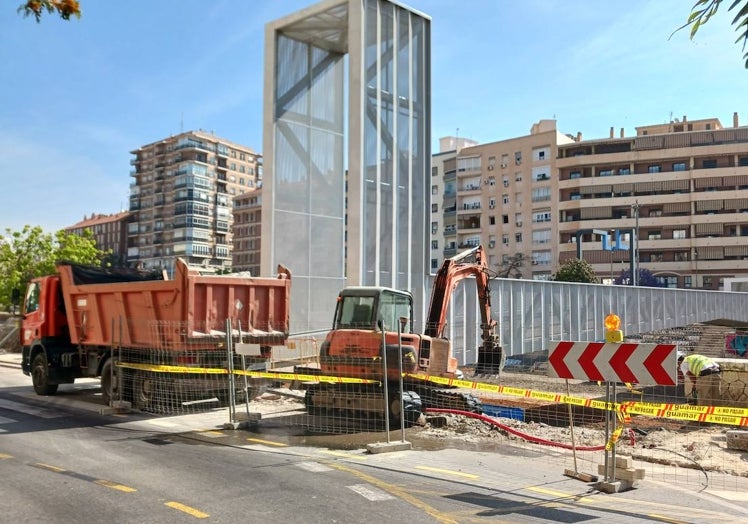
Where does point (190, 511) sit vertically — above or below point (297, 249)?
below

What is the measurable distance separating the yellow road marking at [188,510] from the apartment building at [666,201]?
2735 inches

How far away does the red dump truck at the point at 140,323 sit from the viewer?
39.1 ft

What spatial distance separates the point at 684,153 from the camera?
7462cm

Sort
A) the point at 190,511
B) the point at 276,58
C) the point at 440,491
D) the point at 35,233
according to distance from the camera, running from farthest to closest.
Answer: the point at 35,233, the point at 276,58, the point at 440,491, the point at 190,511

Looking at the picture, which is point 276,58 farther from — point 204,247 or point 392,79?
point 204,247

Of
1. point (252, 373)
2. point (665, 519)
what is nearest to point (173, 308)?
point (252, 373)

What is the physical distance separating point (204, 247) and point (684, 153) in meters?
78.3

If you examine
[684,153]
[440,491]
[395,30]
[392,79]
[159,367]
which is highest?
[684,153]

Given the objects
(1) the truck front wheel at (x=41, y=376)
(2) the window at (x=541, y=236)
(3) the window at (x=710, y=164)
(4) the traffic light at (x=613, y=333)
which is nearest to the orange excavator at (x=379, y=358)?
(4) the traffic light at (x=613, y=333)

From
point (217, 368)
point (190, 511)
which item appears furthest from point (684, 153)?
point (190, 511)

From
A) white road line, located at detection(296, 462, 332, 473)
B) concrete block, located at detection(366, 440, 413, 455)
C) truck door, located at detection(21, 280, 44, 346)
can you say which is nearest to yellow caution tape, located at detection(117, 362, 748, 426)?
concrete block, located at detection(366, 440, 413, 455)

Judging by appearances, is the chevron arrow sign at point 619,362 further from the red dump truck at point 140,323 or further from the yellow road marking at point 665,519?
the red dump truck at point 140,323

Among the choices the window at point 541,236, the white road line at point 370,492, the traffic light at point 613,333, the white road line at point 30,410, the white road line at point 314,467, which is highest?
the window at point 541,236

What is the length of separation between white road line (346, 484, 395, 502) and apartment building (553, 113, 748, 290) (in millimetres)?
68195
